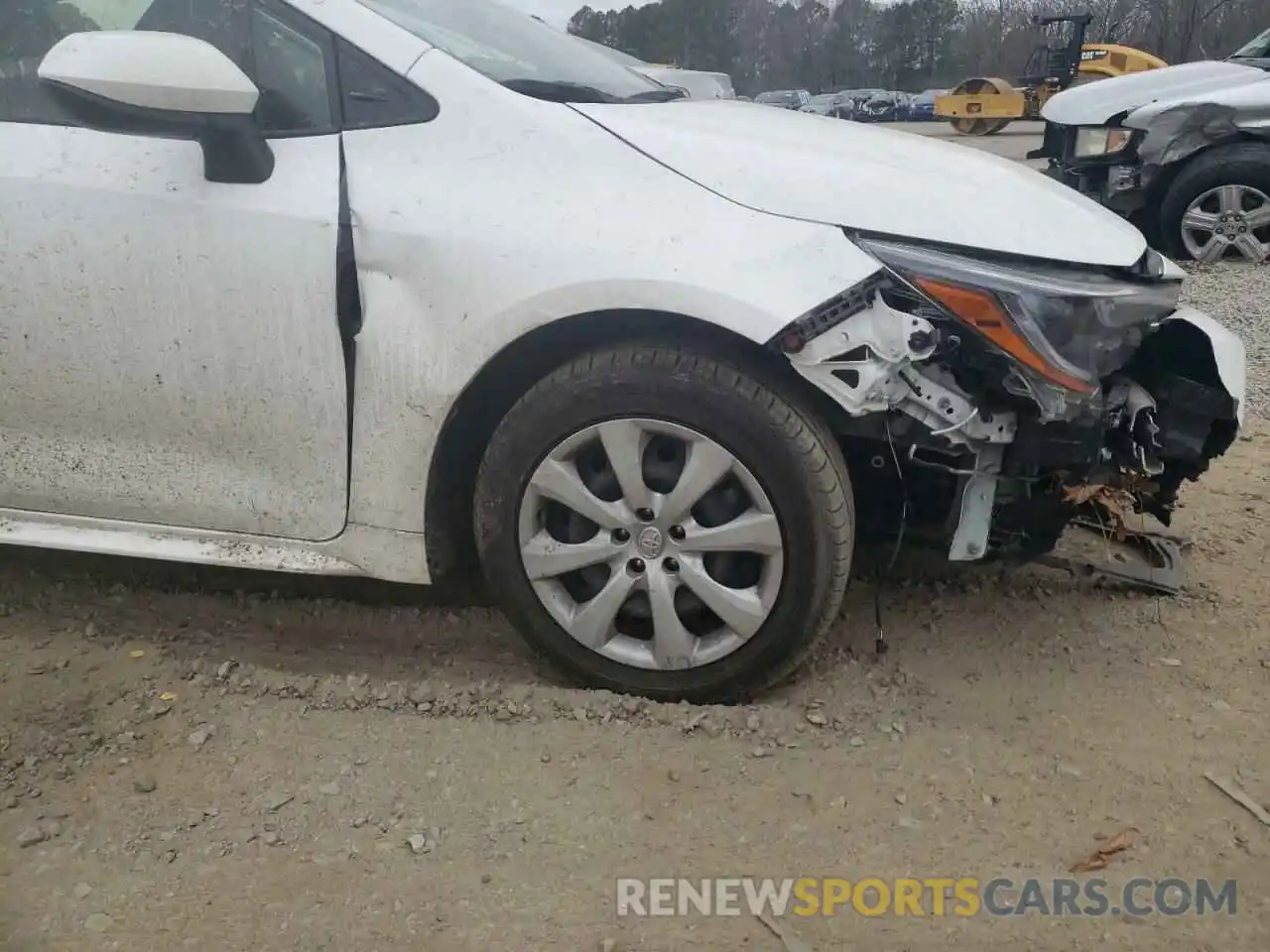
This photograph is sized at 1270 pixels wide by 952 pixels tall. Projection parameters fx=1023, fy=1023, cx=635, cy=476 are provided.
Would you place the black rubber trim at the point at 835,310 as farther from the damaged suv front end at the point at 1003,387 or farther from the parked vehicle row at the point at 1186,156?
the parked vehicle row at the point at 1186,156

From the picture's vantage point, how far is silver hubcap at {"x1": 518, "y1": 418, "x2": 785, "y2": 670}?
2.17 m

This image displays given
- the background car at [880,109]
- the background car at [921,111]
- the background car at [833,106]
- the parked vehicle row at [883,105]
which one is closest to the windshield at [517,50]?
the background car at [833,106]

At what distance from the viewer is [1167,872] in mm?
1880

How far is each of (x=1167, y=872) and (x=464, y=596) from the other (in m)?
1.82

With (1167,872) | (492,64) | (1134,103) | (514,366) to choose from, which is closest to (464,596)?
(514,366)

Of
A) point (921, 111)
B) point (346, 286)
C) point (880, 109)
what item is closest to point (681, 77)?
point (346, 286)

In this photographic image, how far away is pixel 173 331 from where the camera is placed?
2285mm

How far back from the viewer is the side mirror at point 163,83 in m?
2.01

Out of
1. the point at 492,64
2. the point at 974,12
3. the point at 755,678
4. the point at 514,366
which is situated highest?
the point at 974,12

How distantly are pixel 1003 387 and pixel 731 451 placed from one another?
564mm

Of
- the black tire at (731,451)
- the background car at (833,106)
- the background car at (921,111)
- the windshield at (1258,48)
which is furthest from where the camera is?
the background car at (921,111)

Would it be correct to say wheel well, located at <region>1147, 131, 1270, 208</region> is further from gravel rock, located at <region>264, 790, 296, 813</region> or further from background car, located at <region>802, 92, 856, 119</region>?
background car, located at <region>802, 92, 856, 119</region>

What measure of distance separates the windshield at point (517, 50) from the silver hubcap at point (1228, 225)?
460 centimetres

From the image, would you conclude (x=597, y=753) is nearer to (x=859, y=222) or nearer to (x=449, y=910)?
(x=449, y=910)
